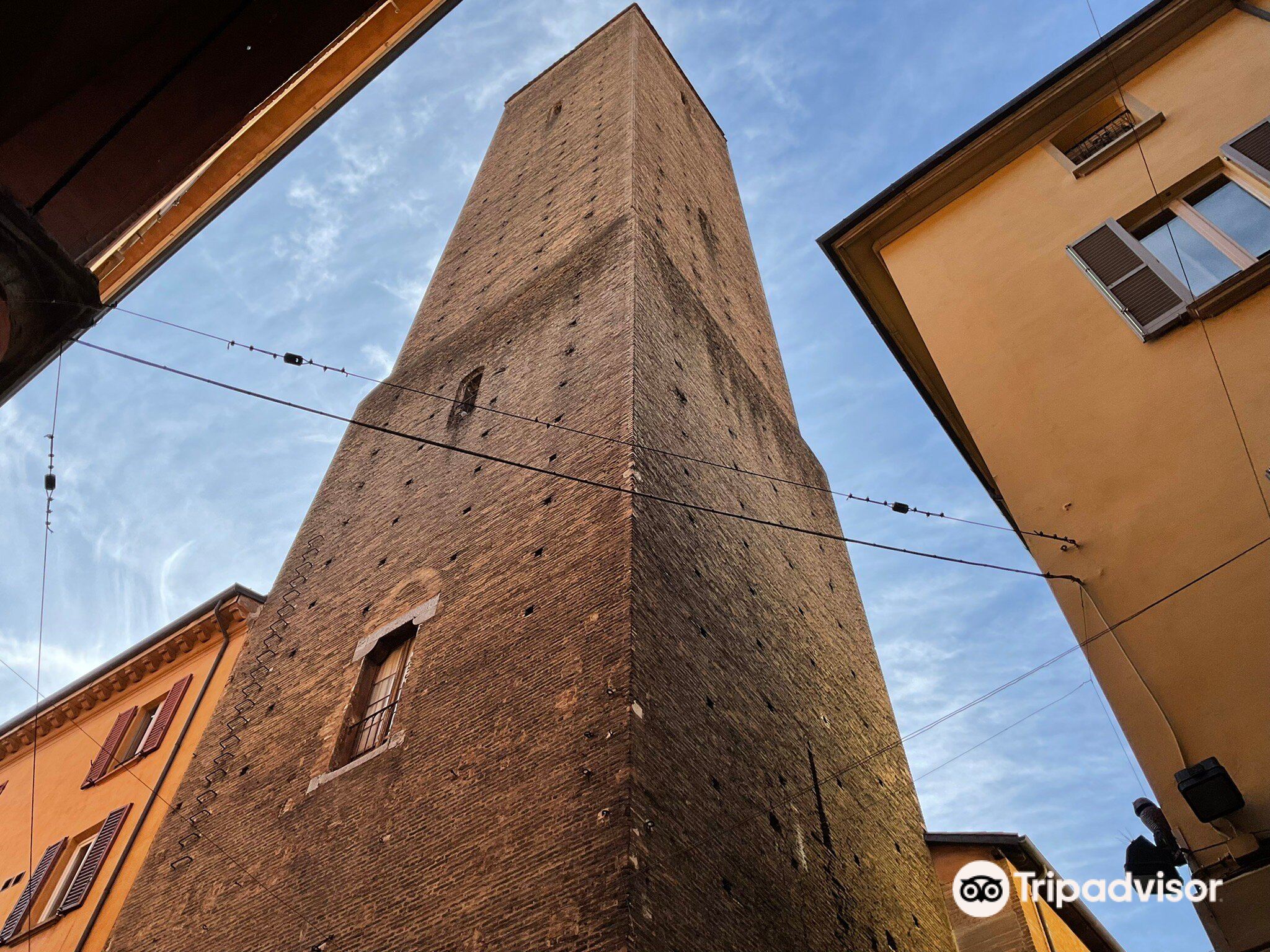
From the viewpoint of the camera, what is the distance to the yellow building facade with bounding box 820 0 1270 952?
16.1ft

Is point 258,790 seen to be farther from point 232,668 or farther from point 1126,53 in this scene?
point 1126,53

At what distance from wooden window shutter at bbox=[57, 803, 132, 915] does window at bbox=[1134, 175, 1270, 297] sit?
10.7 meters

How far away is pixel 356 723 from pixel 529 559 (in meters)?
1.95

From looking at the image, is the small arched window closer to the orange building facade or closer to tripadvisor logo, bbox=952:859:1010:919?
the orange building facade

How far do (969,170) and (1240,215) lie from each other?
103 inches

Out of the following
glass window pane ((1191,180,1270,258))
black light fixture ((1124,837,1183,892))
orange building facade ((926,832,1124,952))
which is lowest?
black light fixture ((1124,837,1183,892))

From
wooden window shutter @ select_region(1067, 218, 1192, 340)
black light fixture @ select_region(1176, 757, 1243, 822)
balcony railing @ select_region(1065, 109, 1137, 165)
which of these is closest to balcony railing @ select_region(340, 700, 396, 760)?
black light fixture @ select_region(1176, 757, 1243, 822)

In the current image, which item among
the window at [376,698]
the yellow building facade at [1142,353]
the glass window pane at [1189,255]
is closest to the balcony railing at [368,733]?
the window at [376,698]

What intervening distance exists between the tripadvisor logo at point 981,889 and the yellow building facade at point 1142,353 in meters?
3.68

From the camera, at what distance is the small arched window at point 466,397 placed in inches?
421

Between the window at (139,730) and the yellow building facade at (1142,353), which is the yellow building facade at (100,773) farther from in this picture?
the yellow building facade at (1142,353)

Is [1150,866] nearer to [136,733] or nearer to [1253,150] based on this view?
[1253,150]

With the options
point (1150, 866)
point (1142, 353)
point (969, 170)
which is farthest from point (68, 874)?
point (969, 170)

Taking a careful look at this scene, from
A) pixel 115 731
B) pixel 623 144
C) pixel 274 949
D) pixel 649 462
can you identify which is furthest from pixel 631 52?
pixel 274 949
